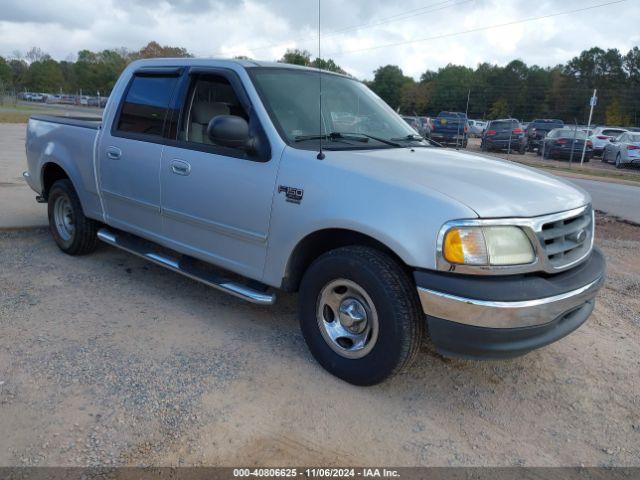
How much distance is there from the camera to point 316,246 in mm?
3545

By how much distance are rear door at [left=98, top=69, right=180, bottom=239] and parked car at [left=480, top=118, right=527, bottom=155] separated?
2266 cm

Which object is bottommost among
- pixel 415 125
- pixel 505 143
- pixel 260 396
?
pixel 260 396

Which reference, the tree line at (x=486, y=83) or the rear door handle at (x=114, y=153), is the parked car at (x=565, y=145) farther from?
the rear door handle at (x=114, y=153)

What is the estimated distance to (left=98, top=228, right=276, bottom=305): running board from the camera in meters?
3.71

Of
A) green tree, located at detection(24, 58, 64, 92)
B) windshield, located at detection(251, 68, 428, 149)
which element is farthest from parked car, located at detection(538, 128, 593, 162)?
green tree, located at detection(24, 58, 64, 92)

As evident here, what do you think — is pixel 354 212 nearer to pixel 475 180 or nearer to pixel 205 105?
pixel 475 180

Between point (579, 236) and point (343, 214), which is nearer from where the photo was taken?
point (343, 214)

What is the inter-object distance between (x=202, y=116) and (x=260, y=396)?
2200mm

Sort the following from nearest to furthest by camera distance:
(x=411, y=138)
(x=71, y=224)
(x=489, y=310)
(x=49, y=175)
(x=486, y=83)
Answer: (x=489, y=310) → (x=411, y=138) → (x=71, y=224) → (x=49, y=175) → (x=486, y=83)

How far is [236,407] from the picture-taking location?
3.08 m

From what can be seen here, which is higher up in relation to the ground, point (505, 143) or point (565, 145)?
point (565, 145)

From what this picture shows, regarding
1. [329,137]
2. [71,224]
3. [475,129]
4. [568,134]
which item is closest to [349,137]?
[329,137]

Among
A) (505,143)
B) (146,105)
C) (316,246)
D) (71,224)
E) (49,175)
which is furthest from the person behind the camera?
(505,143)

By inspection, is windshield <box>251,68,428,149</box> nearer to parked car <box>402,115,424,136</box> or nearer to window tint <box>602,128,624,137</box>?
parked car <box>402,115,424,136</box>
